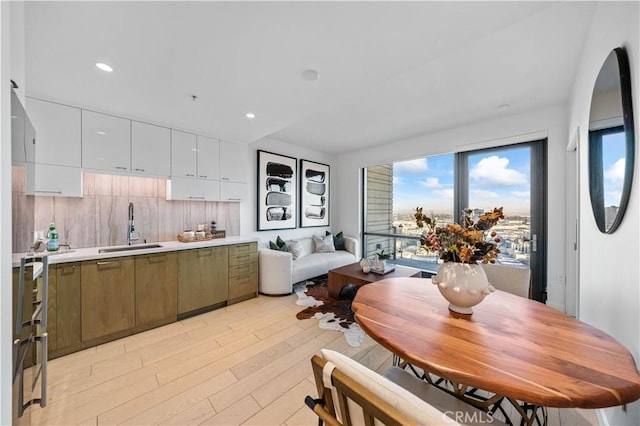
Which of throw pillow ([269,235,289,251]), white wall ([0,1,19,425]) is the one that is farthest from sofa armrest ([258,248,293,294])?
white wall ([0,1,19,425])

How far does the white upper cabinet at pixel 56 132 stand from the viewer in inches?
86.2

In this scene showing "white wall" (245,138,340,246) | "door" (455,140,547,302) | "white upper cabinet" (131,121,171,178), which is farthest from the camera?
"white wall" (245,138,340,246)

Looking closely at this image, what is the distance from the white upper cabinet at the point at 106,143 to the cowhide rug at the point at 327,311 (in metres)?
2.70

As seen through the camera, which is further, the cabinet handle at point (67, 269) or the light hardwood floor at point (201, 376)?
the cabinet handle at point (67, 269)

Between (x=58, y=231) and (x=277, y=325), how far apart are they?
8.23 feet

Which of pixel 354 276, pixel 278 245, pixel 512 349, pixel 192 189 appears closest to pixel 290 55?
pixel 512 349

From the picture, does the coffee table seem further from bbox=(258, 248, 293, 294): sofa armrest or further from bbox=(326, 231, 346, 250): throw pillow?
bbox=(326, 231, 346, 250): throw pillow

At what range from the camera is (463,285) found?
123cm

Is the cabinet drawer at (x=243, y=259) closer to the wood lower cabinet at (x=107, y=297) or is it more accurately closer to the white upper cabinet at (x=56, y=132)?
the wood lower cabinet at (x=107, y=297)

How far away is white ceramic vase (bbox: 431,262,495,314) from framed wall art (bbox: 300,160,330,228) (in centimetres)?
381

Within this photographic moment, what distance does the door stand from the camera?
3.21 m

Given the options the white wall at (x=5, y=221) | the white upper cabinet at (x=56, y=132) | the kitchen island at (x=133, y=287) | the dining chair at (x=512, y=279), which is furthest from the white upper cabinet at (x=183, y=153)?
the dining chair at (x=512, y=279)

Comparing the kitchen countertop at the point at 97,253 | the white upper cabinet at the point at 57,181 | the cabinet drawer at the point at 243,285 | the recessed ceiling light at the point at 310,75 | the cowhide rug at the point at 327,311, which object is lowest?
the cowhide rug at the point at 327,311

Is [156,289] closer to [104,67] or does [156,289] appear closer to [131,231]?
[131,231]
